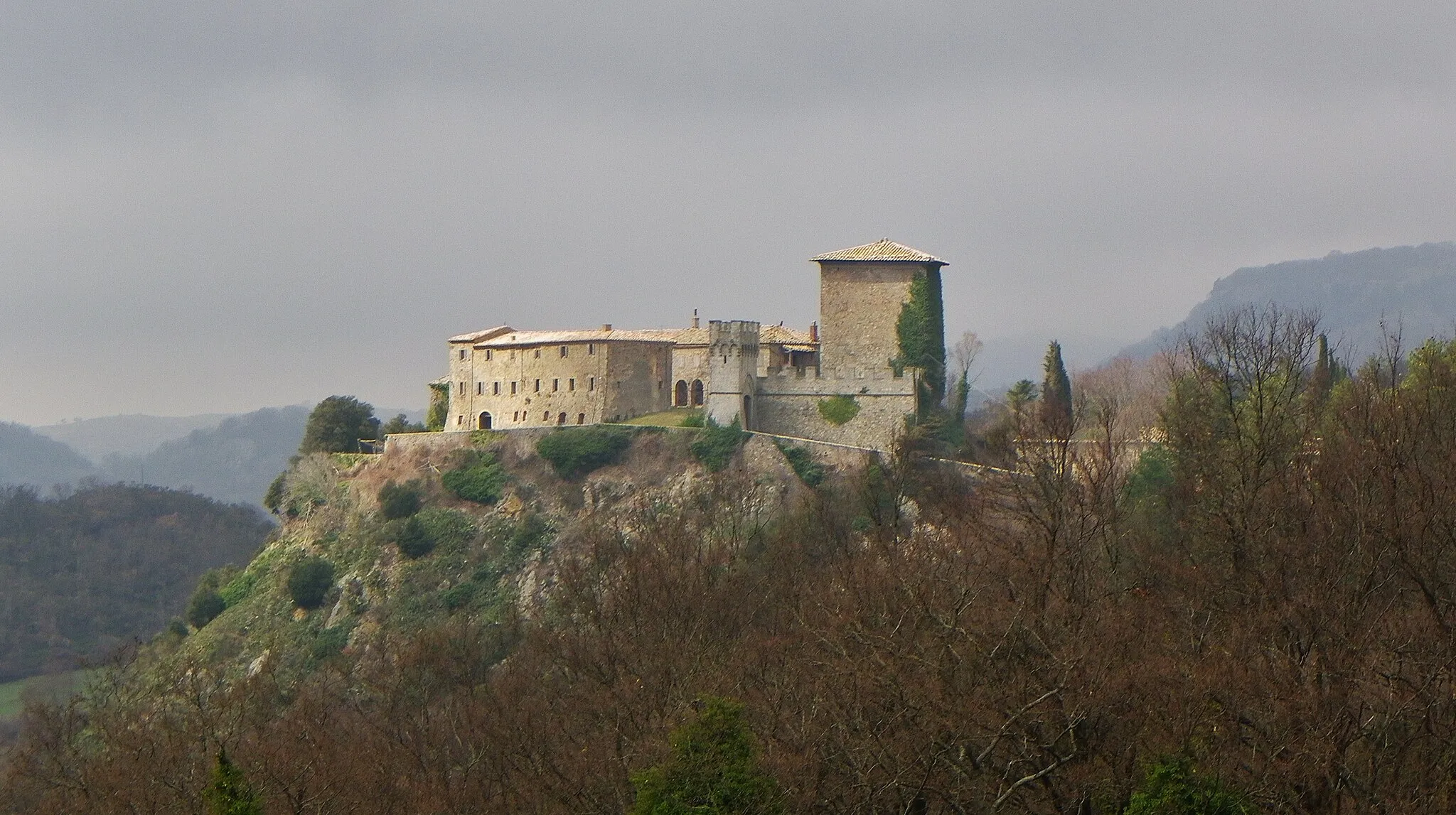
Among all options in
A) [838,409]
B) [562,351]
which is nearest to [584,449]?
[562,351]

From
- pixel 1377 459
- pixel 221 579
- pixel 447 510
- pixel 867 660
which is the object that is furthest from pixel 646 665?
pixel 221 579

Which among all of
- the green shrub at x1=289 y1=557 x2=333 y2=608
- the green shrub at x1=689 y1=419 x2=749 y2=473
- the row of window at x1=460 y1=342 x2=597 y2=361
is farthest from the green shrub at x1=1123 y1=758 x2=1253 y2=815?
the green shrub at x1=289 y1=557 x2=333 y2=608

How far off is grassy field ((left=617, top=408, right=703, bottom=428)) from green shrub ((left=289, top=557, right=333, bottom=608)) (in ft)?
32.0

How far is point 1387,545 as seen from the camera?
28.2 m

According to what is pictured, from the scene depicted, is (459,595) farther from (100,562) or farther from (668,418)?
(100,562)

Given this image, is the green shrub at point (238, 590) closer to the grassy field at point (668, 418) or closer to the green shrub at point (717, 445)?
the grassy field at point (668, 418)

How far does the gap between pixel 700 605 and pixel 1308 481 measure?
38.3ft

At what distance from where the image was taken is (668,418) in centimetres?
5947

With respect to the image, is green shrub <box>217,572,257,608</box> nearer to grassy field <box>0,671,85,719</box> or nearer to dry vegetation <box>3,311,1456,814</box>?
dry vegetation <box>3,311,1456,814</box>

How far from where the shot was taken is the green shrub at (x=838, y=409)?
2259 inches

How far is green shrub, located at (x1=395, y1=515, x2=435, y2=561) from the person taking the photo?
58.9 m

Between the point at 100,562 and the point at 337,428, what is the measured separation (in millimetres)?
96258

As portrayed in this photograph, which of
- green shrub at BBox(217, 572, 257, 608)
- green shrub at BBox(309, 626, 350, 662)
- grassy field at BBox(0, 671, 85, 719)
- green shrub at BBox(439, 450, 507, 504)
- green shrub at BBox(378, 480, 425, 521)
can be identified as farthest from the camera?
grassy field at BBox(0, 671, 85, 719)

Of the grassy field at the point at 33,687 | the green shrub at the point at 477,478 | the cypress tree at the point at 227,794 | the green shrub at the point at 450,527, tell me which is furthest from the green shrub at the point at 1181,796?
the grassy field at the point at 33,687
